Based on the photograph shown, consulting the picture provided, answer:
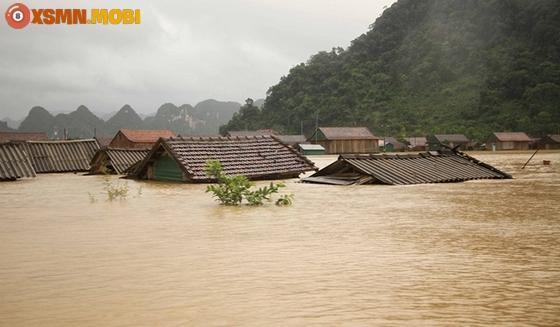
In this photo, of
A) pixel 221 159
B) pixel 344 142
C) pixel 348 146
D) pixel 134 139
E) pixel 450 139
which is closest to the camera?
pixel 221 159

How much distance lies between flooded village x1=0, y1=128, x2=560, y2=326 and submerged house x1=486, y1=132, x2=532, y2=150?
218 ft

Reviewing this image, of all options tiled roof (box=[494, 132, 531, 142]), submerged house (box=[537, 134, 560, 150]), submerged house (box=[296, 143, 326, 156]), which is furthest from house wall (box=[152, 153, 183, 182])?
submerged house (box=[537, 134, 560, 150])

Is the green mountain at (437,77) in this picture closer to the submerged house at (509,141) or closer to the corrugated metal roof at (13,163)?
the submerged house at (509,141)

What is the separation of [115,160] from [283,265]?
20481 mm

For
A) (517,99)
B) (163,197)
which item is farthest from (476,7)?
(163,197)

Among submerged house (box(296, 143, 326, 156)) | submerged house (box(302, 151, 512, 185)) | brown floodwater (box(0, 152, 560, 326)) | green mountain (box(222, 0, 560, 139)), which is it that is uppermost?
green mountain (box(222, 0, 560, 139))

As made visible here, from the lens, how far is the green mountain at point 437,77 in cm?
8744

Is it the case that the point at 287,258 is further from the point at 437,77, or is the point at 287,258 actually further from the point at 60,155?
the point at 437,77

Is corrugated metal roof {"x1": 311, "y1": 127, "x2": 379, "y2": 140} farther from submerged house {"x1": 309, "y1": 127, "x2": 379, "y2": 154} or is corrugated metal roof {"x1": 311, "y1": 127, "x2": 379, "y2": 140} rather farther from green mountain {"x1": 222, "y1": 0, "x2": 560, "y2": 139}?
green mountain {"x1": 222, "y1": 0, "x2": 560, "y2": 139}

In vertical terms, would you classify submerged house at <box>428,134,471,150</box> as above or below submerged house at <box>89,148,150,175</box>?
above

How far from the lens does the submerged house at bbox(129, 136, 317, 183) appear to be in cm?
1817

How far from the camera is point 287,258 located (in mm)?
5801

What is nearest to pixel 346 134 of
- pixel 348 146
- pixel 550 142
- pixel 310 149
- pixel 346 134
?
pixel 346 134

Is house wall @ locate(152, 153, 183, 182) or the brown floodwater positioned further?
house wall @ locate(152, 153, 183, 182)
